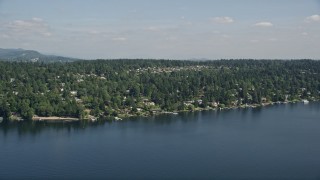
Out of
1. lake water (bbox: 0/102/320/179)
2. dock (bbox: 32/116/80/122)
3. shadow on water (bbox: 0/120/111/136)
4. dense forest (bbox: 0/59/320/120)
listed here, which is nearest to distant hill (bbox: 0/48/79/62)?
dense forest (bbox: 0/59/320/120)

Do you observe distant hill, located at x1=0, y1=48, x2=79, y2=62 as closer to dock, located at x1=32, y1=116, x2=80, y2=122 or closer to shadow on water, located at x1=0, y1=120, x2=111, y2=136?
dock, located at x1=32, y1=116, x2=80, y2=122

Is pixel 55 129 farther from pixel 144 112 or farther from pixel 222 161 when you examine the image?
pixel 222 161

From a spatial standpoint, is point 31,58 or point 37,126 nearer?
point 37,126

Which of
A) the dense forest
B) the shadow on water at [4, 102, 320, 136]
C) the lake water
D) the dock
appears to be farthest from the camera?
the dense forest

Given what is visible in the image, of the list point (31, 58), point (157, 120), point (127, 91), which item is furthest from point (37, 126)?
point (31, 58)

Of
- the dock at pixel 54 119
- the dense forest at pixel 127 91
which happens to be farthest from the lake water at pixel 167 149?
the dense forest at pixel 127 91

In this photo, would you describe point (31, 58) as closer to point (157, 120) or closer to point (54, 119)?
point (54, 119)

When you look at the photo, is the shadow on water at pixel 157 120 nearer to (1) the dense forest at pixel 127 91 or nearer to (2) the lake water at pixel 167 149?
(2) the lake water at pixel 167 149
